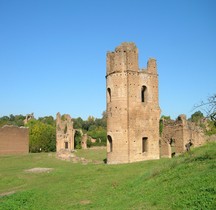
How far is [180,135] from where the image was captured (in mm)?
27641

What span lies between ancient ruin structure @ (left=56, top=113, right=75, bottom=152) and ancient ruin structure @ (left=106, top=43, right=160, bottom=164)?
1168 inches

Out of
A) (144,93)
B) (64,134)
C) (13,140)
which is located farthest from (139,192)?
(64,134)

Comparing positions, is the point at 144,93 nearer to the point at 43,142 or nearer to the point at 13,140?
the point at 13,140

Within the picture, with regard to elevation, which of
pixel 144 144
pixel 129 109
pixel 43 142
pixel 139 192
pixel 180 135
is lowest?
pixel 139 192

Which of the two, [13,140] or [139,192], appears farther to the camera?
[13,140]

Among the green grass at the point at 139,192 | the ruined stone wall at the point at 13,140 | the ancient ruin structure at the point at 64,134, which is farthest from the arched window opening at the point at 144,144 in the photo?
the ancient ruin structure at the point at 64,134

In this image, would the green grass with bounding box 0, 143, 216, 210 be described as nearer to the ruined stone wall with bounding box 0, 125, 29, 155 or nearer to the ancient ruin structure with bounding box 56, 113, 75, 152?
the ruined stone wall with bounding box 0, 125, 29, 155

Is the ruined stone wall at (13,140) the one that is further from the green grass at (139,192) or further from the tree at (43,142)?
the green grass at (139,192)

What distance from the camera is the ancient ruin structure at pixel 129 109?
24.2 metres

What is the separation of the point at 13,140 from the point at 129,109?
23985 mm

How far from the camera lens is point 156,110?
25.9 metres

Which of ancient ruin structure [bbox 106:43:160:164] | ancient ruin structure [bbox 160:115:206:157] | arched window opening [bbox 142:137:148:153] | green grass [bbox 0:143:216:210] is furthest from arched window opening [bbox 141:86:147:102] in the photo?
green grass [bbox 0:143:216:210]

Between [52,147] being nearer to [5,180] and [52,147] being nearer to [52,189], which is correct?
[5,180]

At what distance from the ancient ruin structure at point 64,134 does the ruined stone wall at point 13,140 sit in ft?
32.4
